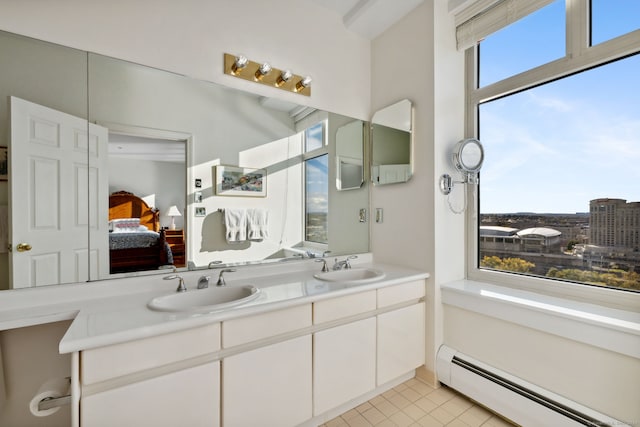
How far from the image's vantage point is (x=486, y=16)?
1.85 metres

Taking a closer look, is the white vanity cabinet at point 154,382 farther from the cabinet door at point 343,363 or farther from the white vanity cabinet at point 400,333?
the white vanity cabinet at point 400,333

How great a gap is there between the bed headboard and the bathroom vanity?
0.31 meters

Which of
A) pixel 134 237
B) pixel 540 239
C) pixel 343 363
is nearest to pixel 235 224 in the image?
pixel 134 237

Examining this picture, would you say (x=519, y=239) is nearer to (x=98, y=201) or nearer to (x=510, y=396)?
(x=510, y=396)

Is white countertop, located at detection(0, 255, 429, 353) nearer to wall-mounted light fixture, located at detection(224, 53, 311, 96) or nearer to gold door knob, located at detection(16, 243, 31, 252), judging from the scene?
gold door knob, located at detection(16, 243, 31, 252)

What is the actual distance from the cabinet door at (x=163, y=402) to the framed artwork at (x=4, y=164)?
0.99 m

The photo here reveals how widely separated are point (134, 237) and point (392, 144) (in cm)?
188

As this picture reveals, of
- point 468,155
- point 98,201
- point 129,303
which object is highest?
point 468,155

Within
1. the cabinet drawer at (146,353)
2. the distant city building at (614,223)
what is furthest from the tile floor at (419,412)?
the distant city building at (614,223)

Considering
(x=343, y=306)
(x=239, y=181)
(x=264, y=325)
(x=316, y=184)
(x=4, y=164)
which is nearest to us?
(x=4, y=164)

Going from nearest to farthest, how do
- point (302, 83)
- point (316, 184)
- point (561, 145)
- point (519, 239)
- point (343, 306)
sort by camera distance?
point (343, 306) < point (561, 145) < point (519, 239) < point (302, 83) < point (316, 184)

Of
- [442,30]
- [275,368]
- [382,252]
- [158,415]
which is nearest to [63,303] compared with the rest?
[158,415]

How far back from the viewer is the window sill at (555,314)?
1.28 meters

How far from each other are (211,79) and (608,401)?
8.89 ft
